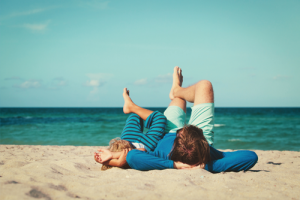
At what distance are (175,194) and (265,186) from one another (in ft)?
2.89

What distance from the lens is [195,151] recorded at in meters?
2.05

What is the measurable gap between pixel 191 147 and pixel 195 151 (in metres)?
0.07

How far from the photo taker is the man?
2068mm

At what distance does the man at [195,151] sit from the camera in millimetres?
2068

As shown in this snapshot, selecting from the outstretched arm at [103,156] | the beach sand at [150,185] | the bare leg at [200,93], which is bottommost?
the beach sand at [150,185]

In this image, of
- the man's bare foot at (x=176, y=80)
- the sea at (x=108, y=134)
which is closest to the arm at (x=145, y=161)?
the man's bare foot at (x=176, y=80)

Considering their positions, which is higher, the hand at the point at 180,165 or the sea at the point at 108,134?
the hand at the point at 180,165

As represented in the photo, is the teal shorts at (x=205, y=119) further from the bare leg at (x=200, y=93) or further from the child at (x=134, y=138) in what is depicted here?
the child at (x=134, y=138)

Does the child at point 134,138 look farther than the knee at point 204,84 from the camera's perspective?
No

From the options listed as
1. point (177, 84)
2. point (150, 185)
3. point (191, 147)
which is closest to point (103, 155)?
point (150, 185)

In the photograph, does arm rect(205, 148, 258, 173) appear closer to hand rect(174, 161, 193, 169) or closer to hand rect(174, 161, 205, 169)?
hand rect(174, 161, 205, 169)

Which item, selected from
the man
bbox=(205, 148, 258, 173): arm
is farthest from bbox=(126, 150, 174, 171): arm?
bbox=(205, 148, 258, 173): arm

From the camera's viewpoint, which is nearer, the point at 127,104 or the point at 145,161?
the point at 145,161

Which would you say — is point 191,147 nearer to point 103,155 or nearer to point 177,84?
point 103,155
